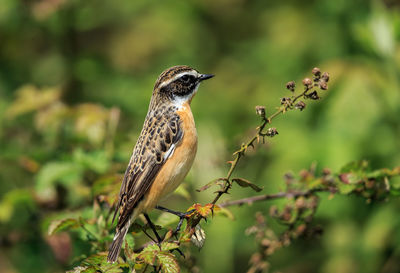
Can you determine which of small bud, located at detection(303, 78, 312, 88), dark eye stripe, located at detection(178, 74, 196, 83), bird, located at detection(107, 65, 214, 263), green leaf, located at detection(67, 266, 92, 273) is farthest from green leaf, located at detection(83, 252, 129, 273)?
dark eye stripe, located at detection(178, 74, 196, 83)

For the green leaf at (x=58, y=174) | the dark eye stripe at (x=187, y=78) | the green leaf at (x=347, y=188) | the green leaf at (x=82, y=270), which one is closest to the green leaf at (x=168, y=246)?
the green leaf at (x=82, y=270)

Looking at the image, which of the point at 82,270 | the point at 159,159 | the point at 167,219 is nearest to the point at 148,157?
the point at 159,159

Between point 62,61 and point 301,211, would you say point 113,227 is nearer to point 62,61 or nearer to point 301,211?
point 301,211

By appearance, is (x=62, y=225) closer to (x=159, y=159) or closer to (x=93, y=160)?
(x=159, y=159)

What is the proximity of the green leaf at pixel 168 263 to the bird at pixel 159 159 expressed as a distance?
2.45ft

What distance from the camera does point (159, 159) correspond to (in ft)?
15.0

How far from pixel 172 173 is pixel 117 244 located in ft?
2.81

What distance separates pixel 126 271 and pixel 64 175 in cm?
176

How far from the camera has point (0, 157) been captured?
583cm

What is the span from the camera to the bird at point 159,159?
4254 millimetres

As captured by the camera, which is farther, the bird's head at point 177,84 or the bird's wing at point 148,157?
the bird's head at point 177,84

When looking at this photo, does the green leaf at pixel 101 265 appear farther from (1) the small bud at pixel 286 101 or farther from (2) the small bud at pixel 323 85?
(2) the small bud at pixel 323 85

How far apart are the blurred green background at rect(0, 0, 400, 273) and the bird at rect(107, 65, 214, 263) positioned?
17.0 inches

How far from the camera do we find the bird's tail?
136 inches
